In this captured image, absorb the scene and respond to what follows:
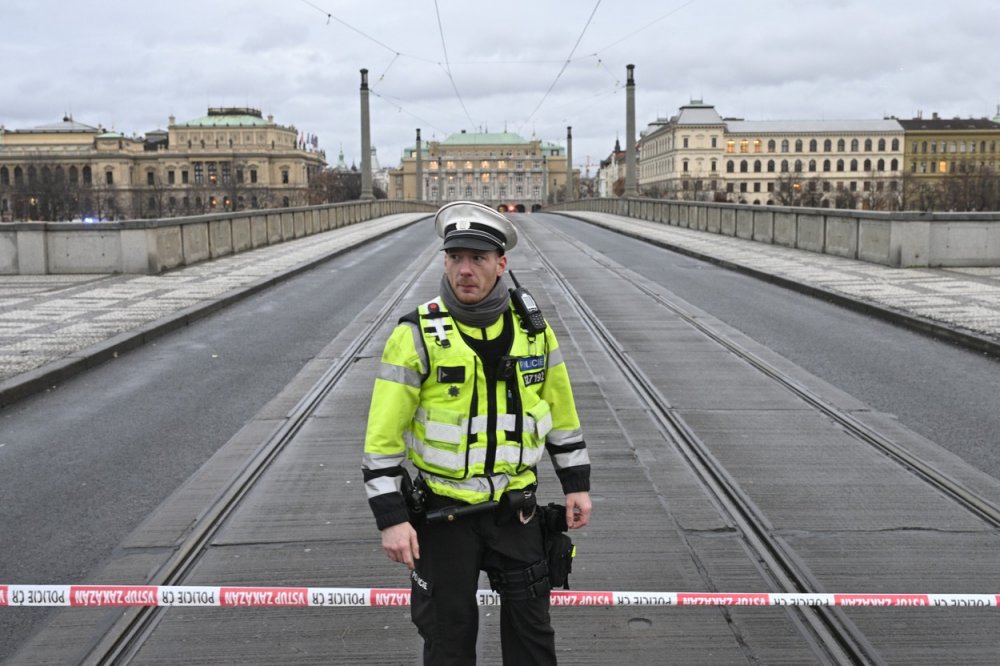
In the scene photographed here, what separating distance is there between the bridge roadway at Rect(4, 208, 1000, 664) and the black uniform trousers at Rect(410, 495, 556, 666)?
0.85 m

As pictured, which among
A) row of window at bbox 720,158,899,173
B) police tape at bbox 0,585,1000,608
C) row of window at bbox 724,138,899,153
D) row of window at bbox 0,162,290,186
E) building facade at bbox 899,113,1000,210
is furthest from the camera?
row of window at bbox 724,138,899,153

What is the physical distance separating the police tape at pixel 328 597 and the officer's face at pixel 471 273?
1105 mm

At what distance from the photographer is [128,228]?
1897 centimetres

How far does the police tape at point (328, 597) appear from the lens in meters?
3.45

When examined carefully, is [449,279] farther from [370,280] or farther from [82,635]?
[370,280]

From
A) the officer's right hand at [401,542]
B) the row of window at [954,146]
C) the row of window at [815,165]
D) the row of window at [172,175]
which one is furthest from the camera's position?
the row of window at [815,165]

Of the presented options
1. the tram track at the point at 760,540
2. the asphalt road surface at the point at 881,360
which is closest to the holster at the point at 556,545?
the tram track at the point at 760,540

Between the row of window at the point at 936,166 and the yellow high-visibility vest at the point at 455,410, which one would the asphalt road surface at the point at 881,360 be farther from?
the row of window at the point at 936,166

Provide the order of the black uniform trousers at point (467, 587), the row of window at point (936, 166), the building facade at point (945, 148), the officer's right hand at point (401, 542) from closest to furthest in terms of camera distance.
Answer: the officer's right hand at point (401, 542), the black uniform trousers at point (467, 587), the building facade at point (945, 148), the row of window at point (936, 166)

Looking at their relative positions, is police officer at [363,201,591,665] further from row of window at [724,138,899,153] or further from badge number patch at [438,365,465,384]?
row of window at [724,138,899,153]

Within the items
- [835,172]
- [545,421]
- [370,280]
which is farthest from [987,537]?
[835,172]

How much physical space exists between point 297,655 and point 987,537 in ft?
11.7

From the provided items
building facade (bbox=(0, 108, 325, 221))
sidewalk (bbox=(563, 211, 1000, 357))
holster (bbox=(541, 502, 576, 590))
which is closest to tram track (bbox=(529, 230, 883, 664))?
holster (bbox=(541, 502, 576, 590))

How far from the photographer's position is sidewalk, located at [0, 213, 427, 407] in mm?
9500
